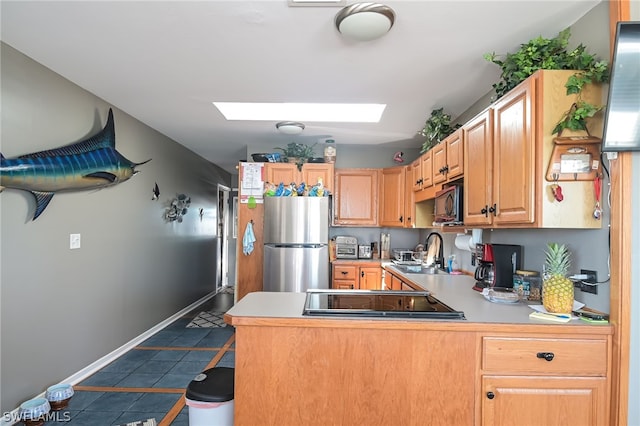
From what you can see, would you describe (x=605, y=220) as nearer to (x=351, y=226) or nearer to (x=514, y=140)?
(x=514, y=140)

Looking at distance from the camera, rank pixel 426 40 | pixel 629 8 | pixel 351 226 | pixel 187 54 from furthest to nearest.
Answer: pixel 351 226 < pixel 187 54 < pixel 426 40 < pixel 629 8

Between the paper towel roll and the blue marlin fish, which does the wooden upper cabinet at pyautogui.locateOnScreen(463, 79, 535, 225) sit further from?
the blue marlin fish

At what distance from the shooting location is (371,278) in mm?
4246

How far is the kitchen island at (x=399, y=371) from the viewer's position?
5.20 feet

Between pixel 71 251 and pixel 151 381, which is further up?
pixel 71 251

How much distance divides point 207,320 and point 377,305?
356 cm

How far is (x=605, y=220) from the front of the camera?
1.62m

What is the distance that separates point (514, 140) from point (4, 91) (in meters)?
3.12

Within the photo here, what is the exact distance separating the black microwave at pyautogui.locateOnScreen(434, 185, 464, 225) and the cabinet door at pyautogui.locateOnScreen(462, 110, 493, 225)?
105mm

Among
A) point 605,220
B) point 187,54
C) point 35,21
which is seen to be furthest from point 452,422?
point 35,21

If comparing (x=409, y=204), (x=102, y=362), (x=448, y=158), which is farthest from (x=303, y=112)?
(x=102, y=362)

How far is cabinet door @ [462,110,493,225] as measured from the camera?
2139 millimetres

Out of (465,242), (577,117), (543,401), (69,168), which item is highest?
(577,117)

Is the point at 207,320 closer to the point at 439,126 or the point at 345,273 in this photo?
the point at 345,273
